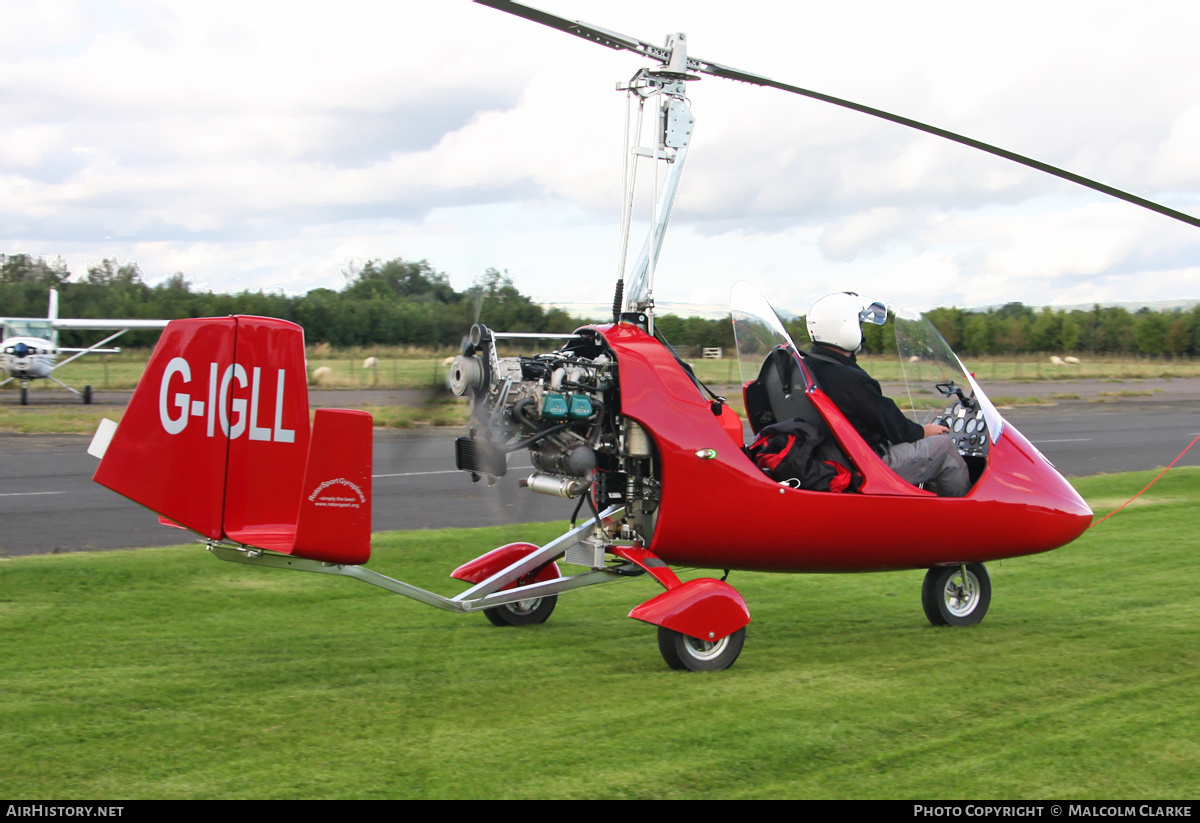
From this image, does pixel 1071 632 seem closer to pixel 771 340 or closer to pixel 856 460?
pixel 856 460

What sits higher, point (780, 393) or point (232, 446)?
point (780, 393)

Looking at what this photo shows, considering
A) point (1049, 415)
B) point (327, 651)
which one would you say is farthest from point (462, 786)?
point (1049, 415)

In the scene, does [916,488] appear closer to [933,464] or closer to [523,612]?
[933,464]

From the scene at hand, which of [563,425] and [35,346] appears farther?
[35,346]

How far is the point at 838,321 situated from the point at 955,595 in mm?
1958

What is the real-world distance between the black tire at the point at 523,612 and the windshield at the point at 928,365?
8.72 ft

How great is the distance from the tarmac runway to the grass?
44.4 inches

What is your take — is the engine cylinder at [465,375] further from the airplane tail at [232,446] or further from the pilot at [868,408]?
the pilot at [868,408]

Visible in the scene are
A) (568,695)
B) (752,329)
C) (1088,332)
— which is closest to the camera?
(568,695)

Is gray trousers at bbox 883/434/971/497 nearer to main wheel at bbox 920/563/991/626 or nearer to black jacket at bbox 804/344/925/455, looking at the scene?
black jacket at bbox 804/344/925/455

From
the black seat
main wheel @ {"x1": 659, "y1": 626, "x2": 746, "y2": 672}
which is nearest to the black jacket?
the black seat

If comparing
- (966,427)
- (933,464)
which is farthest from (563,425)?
(966,427)

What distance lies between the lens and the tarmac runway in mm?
7043

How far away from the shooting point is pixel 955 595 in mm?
6180
